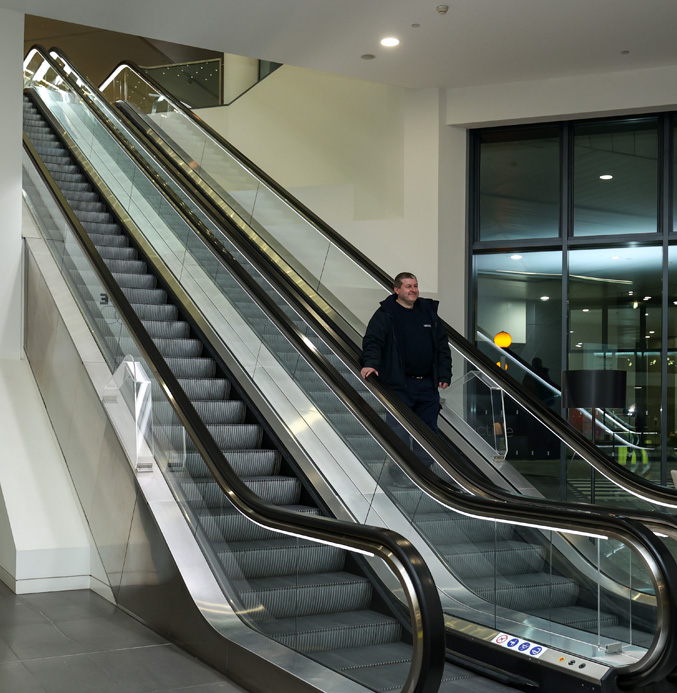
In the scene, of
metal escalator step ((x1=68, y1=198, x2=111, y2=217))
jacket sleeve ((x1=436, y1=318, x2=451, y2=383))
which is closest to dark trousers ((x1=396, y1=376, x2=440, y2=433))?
jacket sleeve ((x1=436, y1=318, x2=451, y2=383))

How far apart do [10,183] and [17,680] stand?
Answer: 5.34 metres

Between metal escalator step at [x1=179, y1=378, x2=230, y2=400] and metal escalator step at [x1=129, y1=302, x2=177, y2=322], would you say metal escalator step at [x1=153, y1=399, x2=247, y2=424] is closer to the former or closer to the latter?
metal escalator step at [x1=179, y1=378, x2=230, y2=400]

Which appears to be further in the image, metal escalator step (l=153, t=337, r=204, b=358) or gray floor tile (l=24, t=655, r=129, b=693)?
metal escalator step (l=153, t=337, r=204, b=358)

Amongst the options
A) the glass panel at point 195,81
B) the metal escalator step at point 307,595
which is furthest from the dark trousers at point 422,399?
the glass panel at point 195,81

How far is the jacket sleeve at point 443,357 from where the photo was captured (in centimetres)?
688

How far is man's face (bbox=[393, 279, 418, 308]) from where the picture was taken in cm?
689

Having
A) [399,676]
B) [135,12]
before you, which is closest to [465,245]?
[135,12]

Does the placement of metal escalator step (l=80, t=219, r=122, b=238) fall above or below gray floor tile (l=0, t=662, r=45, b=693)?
above

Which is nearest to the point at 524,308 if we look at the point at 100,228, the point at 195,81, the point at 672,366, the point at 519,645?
the point at 672,366

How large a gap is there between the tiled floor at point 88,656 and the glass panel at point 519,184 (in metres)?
6.42

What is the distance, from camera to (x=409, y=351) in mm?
6785

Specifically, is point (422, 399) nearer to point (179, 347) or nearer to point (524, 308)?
point (179, 347)

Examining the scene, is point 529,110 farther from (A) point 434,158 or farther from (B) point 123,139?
(B) point 123,139

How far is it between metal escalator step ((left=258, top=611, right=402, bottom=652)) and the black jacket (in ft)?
8.79
